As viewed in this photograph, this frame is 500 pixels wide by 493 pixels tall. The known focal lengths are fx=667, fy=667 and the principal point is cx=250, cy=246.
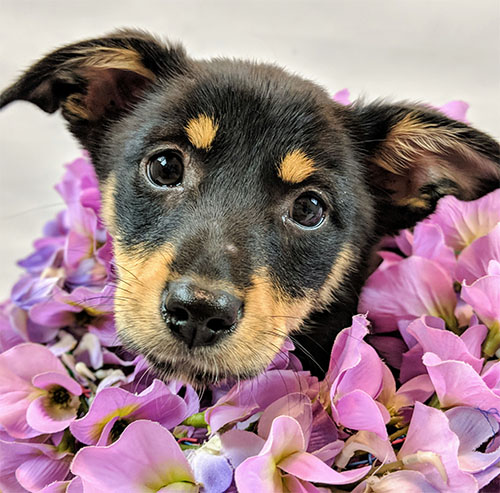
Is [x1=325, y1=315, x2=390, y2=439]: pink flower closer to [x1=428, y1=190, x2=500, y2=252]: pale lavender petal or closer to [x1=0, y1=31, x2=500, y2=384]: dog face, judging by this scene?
[x1=0, y1=31, x2=500, y2=384]: dog face

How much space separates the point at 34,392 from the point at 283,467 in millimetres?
476

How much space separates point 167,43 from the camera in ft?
4.48

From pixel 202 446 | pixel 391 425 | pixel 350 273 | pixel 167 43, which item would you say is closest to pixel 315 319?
pixel 350 273

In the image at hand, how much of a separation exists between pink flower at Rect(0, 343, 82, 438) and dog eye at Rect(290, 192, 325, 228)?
19.0 inches

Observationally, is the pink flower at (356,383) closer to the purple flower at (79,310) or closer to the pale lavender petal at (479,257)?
the pale lavender petal at (479,257)

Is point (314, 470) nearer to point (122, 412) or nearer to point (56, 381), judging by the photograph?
point (122, 412)

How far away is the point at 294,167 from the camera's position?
118 centimetres

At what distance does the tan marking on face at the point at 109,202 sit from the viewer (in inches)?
49.6

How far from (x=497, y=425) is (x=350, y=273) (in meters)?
0.43

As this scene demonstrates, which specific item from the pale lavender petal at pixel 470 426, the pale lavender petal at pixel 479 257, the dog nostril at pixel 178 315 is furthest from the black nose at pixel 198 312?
the pale lavender petal at pixel 479 257

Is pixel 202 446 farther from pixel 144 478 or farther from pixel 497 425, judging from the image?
pixel 497 425

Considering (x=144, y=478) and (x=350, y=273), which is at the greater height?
(x=350, y=273)

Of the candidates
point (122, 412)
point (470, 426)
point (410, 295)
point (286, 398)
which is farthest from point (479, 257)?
point (122, 412)

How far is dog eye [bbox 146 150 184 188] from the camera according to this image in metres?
1.18
